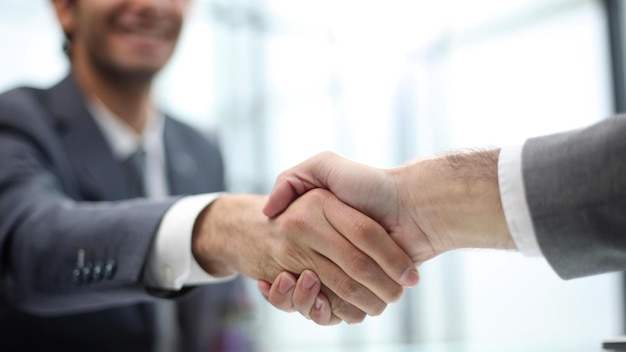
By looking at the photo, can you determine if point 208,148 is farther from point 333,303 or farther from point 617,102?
point 617,102

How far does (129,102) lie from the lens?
202 centimetres

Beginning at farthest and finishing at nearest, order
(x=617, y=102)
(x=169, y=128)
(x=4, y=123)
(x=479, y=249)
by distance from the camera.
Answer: (x=617, y=102) → (x=169, y=128) → (x=4, y=123) → (x=479, y=249)

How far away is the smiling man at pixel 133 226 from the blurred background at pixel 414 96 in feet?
7.01

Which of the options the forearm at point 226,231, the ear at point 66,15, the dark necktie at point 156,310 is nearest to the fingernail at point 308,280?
the forearm at point 226,231

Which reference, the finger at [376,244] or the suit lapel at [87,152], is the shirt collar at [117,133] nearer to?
the suit lapel at [87,152]

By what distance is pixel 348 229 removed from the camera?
1191mm

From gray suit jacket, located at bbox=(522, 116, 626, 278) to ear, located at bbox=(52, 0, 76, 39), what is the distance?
1.54 metres

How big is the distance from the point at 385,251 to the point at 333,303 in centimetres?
18

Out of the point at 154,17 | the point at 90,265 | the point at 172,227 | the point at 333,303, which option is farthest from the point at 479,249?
the point at 154,17

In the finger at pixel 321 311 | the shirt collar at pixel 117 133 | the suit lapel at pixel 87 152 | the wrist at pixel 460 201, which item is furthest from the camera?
the shirt collar at pixel 117 133

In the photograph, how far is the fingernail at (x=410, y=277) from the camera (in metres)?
1.19

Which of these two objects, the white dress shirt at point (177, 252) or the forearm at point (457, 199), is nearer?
the forearm at point (457, 199)

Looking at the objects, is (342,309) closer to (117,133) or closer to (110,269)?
(110,269)

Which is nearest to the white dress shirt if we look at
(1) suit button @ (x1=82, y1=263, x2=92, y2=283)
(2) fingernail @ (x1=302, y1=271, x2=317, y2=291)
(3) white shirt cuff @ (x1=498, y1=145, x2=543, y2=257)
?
(1) suit button @ (x1=82, y1=263, x2=92, y2=283)
